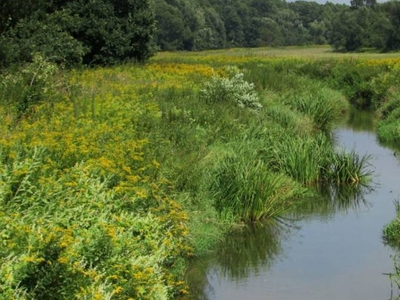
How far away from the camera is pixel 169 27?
3521 inches

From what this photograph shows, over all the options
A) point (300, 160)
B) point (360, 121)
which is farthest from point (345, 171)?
point (360, 121)

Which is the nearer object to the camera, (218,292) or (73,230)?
(73,230)

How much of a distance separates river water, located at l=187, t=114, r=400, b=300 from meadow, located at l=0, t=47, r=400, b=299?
0.37m

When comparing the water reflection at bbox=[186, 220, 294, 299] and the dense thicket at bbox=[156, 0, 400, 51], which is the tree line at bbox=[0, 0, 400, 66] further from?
the water reflection at bbox=[186, 220, 294, 299]

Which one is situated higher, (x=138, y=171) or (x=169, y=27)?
(x=138, y=171)

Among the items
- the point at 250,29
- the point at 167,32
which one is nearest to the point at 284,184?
the point at 167,32

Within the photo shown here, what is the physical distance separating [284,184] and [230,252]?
3.15m

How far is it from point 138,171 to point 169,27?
81.8 meters

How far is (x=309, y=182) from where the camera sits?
15156 mm

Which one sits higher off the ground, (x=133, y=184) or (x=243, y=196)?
(x=133, y=184)

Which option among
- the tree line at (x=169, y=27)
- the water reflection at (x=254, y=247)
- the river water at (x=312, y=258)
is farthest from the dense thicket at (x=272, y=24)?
the river water at (x=312, y=258)

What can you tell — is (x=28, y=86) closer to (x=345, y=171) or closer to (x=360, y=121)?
(x=345, y=171)

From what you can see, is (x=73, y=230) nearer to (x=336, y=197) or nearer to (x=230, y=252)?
(x=230, y=252)

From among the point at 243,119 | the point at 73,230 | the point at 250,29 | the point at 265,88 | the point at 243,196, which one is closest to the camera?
the point at 73,230
